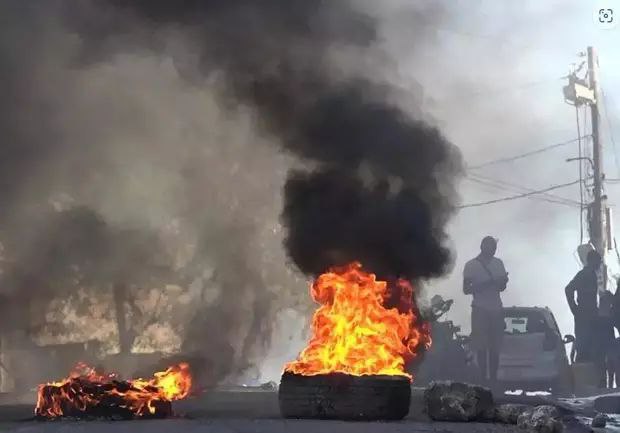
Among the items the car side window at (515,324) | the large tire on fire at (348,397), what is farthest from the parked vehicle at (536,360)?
the large tire on fire at (348,397)

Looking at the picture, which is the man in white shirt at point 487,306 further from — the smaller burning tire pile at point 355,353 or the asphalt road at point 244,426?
the asphalt road at point 244,426

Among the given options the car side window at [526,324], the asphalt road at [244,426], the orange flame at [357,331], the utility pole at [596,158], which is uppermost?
the utility pole at [596,158]

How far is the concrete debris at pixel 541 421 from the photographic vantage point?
25.8 feet

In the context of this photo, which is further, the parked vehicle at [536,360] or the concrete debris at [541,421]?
the parked vehicle at [536,360]

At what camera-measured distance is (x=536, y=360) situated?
14.8 meters

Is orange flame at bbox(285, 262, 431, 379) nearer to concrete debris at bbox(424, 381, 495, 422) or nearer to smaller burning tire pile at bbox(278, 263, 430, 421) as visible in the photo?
smaller burning tire pile at bbox(278, 263, 430, 421)

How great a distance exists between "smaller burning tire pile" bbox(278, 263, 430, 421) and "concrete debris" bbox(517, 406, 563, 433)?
1.07 meters

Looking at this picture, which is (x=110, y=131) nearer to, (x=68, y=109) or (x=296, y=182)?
(x=68, y=109)

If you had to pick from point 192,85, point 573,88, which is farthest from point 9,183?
point 573,88

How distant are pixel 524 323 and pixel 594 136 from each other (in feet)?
45.4

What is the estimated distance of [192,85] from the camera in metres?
14.7

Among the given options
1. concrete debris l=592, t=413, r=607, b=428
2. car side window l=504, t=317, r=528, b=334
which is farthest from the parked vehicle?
concrete debris l=592, t=413, r=607, b=428

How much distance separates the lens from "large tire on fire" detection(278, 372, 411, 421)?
8.27m

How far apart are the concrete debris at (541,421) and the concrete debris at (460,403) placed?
46cm
